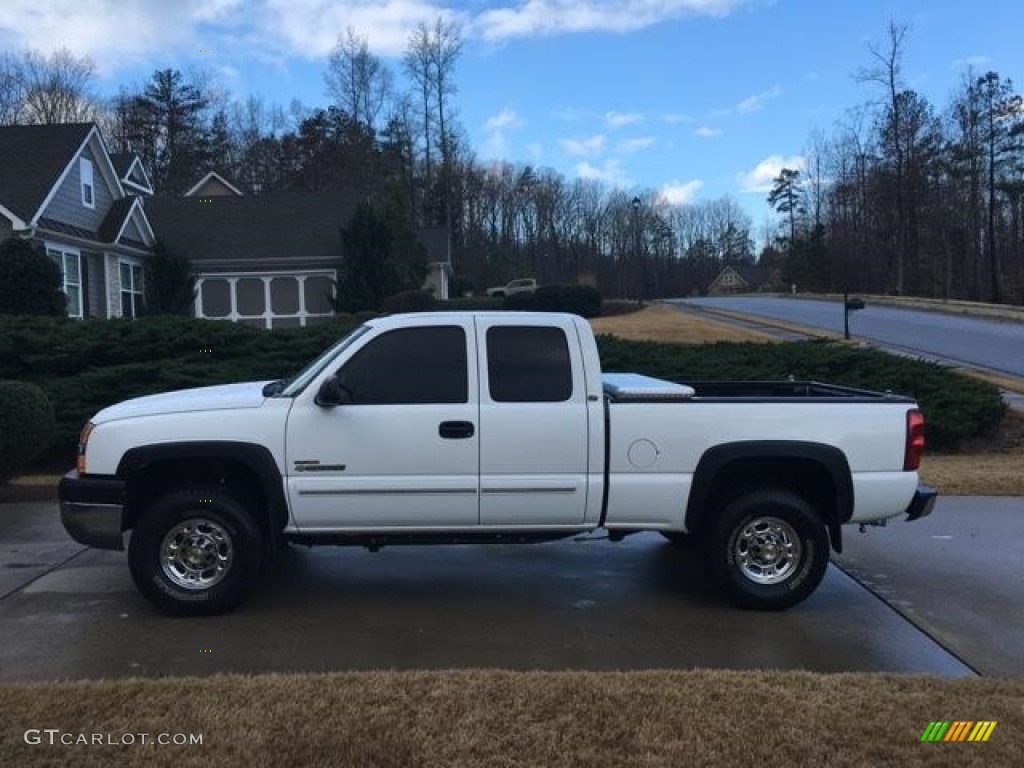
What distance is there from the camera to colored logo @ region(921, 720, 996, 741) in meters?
3.79

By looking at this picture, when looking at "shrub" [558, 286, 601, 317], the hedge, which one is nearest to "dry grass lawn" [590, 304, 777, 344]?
"shrub" [558, 286, 601, 317]

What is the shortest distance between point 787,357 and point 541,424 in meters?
9.76

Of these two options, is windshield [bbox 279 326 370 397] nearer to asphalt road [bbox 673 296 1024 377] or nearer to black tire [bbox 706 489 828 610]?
black tire [bbox 706 489 828 610]

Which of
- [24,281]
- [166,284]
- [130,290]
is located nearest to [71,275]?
[130,290]

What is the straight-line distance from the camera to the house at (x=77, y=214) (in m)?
23.1

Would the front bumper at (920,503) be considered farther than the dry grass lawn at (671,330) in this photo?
No

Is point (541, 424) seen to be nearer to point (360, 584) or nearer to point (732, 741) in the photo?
point (360, 584)

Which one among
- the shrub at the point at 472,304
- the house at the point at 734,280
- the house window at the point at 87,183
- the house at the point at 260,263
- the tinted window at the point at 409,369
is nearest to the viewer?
the tinted window at the point at 409,369

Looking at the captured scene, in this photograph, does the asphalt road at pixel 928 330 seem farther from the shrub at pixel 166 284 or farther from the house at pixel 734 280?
the house at pixel 734 280

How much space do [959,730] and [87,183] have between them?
90.4ft

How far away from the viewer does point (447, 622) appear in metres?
5.48

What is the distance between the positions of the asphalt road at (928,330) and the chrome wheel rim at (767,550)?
1593cm

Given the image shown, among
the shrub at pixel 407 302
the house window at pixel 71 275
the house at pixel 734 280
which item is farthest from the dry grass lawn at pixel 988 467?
the house at pixel 734 280

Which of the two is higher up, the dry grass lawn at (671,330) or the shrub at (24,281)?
the shrub at (24,281)
